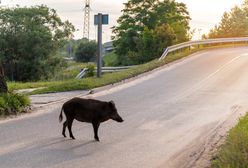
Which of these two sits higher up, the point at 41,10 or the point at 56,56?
the point at 41,10

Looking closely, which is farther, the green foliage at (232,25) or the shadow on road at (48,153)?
the green foliage at (232,25)

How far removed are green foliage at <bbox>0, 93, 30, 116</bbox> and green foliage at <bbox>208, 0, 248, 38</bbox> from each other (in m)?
62.2

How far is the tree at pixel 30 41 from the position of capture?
47.3 metres

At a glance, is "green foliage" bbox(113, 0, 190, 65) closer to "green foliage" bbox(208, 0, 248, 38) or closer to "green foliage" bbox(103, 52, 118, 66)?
"green foliage" bbox(103, 52, 118, 66)

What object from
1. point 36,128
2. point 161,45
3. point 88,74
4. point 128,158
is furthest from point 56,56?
point 128,158

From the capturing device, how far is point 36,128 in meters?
15.5

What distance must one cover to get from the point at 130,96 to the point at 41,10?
2949cm

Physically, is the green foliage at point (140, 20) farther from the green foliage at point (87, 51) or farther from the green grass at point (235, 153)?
the green grass at point (235, 153)

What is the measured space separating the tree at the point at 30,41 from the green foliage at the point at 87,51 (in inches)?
1317

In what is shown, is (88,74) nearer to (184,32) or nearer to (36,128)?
(36,128)

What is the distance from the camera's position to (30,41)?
47594 mm

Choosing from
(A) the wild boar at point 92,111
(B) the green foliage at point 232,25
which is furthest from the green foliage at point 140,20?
(A) the wild boar at point 92,111

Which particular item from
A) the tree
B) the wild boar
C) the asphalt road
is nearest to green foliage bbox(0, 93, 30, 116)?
the asphalt road

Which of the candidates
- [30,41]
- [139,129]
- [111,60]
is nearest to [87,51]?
[111,60]
